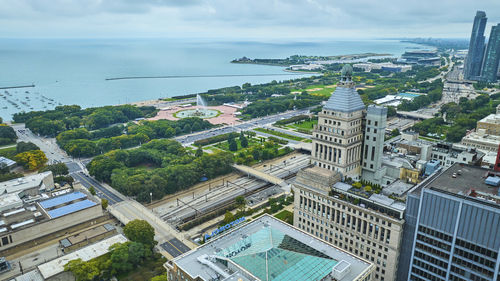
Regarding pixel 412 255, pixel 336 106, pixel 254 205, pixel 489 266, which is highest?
pixel 336 106

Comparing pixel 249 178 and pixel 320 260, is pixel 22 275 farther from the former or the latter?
pixel 249 178

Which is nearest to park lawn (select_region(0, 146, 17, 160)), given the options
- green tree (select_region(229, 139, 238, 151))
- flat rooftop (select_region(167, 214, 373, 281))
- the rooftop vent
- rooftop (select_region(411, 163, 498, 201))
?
green tree (select_region(229, 139, 238, 151))

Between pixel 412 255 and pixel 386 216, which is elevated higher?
pixel 386 216

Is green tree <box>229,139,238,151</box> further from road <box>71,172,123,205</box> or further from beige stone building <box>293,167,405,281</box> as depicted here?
beige stone building <box>293,167,405,281</box>

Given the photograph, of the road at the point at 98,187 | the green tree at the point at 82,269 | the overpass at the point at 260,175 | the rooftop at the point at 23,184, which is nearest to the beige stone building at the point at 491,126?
the overpass at the point at 260,175

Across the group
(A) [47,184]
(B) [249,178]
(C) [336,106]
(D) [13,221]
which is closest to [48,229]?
(D) [13,221]

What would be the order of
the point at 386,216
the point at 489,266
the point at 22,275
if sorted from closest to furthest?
1. the point at 489,266
2. the point at 386,216
3. the point at 22,275

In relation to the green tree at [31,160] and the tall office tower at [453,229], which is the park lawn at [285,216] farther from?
the green tree at [31,160]
